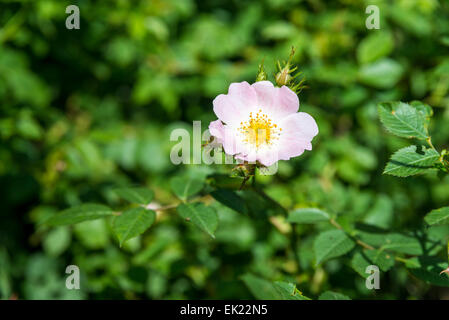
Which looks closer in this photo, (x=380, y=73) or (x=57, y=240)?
(x=380, y=73)

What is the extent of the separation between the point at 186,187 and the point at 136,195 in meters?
0.19

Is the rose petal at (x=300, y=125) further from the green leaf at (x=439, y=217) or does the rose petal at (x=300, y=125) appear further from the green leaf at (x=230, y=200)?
the green leaf at (x=439, y=217)

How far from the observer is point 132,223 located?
1397 millimetres

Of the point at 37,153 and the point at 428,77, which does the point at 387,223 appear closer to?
the point at 428,77

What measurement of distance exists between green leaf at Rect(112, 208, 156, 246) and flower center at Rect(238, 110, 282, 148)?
43 cm

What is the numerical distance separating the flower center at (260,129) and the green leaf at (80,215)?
575 mm

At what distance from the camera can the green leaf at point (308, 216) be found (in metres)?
1.56

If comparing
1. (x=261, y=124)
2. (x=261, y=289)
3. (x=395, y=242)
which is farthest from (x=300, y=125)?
(x=261, y=289)

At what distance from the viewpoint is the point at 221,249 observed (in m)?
2.56

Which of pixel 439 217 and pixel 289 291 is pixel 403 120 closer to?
pixel 439 217

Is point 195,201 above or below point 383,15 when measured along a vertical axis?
below

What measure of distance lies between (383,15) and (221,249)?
5.41 ft
